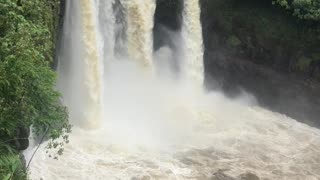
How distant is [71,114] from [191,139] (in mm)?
3413

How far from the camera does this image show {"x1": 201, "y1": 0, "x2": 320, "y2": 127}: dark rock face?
19.5 metres

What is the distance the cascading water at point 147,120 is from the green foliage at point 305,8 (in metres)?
3.16

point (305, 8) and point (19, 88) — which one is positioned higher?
point (305, 8)

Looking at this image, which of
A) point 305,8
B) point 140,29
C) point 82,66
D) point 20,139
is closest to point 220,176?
point 82,66

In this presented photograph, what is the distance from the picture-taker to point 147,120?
1775 cm

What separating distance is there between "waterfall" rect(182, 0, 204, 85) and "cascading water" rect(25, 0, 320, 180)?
0.03 m

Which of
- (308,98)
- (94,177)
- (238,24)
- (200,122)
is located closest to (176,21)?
(238,24)

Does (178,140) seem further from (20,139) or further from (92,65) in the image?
(20,139)

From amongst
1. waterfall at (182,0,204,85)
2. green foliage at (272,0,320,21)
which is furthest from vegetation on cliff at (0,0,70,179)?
green foliage at (272,0,320,21)

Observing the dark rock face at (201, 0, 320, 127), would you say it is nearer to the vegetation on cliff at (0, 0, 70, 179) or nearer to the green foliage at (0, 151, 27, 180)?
the vegetation on cliff at (0, 0, 70, 179)

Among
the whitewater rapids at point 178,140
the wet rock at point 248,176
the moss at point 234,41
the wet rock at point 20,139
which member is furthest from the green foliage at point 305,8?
the wet rock at point 20,139

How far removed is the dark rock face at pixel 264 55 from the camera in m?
19.5

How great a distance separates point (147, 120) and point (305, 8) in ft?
21.3

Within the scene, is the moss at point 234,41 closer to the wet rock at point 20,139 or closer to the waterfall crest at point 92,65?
the waterfall crest at point 92,65
